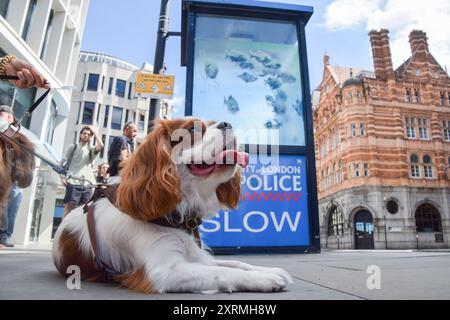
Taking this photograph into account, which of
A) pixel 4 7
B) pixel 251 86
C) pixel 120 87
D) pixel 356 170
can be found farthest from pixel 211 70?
pixel 120 87

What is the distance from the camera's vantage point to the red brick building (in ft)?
97.9

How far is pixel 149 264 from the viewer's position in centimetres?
197

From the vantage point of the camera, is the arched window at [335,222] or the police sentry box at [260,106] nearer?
the police sentry box at [260,106]

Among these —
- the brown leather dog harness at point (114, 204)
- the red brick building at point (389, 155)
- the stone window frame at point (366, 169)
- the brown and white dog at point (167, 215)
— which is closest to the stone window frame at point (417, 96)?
the red brick building at point (389, 155)

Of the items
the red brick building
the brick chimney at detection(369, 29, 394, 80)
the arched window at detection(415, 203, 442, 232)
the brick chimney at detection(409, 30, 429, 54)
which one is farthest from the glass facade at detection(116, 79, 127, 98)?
the brick chimney at detection(409, 30, 429, 54)

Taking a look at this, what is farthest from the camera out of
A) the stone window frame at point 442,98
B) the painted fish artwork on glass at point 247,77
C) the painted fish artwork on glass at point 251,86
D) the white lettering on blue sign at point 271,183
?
the stone window frame at point 442,98

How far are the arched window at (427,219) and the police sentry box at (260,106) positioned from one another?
93.8ft

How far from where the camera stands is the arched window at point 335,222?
109 ft

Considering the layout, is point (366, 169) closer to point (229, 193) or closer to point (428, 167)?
point (428, 167)

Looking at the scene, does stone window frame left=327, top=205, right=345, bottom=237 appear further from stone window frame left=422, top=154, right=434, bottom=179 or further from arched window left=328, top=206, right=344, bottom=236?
stone window frame left=422, top=154, right=434, bottom=179

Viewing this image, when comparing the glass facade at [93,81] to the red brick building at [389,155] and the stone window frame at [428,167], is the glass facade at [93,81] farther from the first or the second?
the stone window frame at [428,167]

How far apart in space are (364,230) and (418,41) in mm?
22457

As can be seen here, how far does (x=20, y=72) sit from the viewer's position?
1977 millimetres

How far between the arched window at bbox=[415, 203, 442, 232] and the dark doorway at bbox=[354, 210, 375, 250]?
455cm
